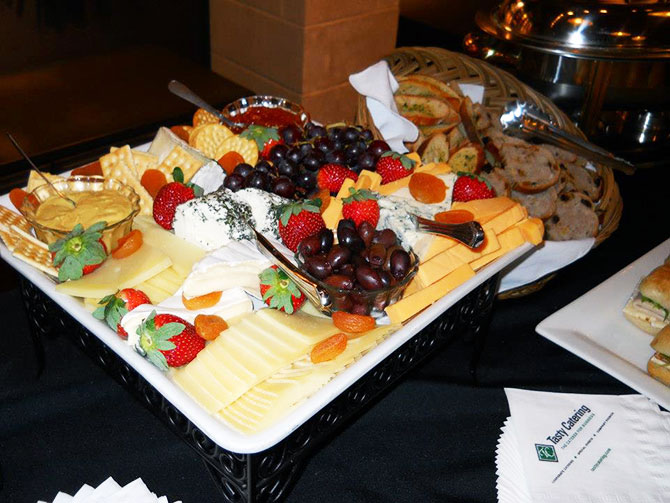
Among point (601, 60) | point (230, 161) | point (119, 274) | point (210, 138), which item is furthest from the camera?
point (601, 60)

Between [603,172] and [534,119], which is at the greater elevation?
[534,119]

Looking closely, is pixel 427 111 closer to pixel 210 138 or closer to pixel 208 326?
pixel 210 138

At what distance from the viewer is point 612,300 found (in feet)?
4.83

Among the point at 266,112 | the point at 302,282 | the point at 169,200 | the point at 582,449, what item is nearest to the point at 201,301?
the point at 302,282

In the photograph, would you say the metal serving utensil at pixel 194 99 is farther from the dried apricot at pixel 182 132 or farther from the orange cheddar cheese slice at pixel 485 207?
the orange cheddar cheese slice at pixel 485 207

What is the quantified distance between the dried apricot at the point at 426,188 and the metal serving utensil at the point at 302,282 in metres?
0.36

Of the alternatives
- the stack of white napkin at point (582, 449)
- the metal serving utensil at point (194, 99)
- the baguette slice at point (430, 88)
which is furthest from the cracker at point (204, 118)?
the stack of white napkin at point (582, 449)

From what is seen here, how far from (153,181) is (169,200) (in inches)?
5.9

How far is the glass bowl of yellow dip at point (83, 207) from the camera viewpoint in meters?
1.16

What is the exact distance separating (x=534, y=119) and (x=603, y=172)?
26 cm

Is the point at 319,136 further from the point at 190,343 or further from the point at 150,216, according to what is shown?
the point at 190,343

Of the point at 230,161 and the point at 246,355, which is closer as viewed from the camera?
the point at 246,355

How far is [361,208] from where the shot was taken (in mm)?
1203

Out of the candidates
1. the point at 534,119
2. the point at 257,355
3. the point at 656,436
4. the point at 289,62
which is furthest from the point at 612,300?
the point at 289,62
